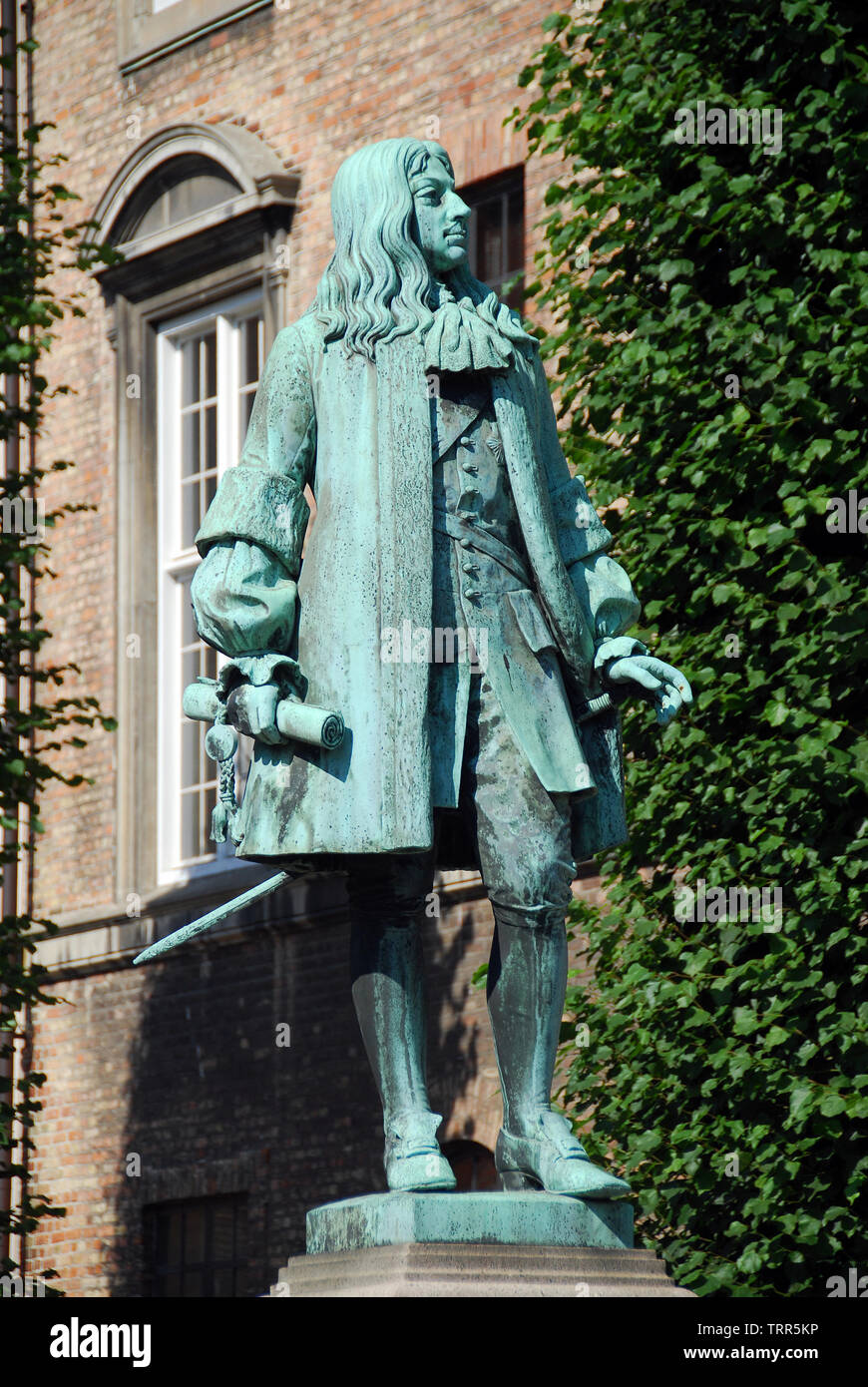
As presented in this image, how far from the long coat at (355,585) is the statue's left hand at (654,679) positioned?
0.12 ft

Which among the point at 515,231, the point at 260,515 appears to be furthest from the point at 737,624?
the point at 515,231

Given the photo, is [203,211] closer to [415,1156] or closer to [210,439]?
[210,439]

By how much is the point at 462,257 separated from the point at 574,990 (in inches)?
159

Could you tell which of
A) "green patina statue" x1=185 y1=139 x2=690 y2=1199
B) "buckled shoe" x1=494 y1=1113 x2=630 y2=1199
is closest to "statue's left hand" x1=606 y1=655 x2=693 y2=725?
"green patina statue" x1=185 y1=139 x2=690 y2=1199

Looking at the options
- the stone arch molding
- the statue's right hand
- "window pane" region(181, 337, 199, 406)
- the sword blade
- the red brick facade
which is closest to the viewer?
the statue's right hand

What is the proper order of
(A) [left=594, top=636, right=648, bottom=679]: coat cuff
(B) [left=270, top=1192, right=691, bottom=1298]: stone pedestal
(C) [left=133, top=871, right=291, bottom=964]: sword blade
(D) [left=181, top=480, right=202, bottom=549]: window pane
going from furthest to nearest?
(D) [left=181, top=480, right=202, bottom=549]: window pane, (A) [left=594, top=636, right=648, bottom=679]: coat cuff, (C) [left=133, top=871, right=291, bottom=964]: sword blade, (B) [left=270, top=1192, right=691, bottom=1298]: stone pedestal

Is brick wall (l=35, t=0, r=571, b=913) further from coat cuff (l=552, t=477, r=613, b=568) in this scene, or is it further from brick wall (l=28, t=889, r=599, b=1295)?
coat cuff (l=552, t=477, r=613, b=568)

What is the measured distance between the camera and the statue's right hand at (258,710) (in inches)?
191

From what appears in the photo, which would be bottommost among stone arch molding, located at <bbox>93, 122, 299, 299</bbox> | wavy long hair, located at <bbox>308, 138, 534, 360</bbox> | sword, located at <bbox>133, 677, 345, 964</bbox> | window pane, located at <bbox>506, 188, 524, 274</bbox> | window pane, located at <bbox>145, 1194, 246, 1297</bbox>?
window pane, located at <bbox>145, 1194, 246, 1297</bbox>

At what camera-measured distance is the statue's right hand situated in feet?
16.0

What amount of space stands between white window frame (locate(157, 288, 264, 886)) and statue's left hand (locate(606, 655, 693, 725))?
857 cm

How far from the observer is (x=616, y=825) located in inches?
203

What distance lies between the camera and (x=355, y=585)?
195 inches
